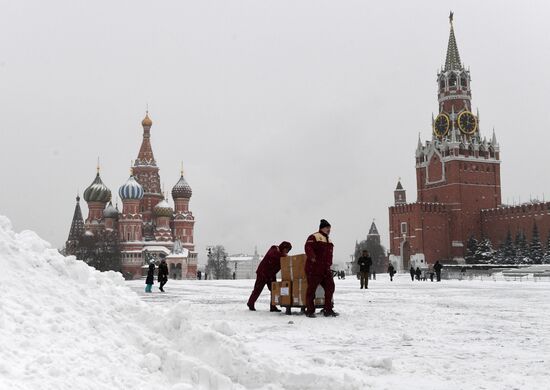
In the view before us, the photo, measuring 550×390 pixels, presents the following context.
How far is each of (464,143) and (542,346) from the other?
89.0 metres

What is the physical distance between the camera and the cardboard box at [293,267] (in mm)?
10305

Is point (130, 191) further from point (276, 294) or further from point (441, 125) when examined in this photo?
point (276, 294)

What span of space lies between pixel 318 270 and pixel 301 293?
0.68 meters

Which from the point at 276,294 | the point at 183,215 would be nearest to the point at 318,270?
the point at 276,294

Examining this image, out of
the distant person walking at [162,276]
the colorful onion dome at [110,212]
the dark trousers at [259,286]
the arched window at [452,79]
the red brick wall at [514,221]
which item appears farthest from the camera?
the arched window at [452,79]

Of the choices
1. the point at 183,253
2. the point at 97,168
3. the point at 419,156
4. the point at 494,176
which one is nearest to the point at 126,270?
the point at 183,253

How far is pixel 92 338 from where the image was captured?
5.04 m

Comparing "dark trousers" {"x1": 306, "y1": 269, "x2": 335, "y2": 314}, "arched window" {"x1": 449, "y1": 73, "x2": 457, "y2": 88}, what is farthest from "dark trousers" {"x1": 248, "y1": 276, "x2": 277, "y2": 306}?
→ "arched window" {"x1": 449, "y1": 73, "x2": 457, "y2": 88}

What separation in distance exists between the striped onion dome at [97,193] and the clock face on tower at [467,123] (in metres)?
52.4

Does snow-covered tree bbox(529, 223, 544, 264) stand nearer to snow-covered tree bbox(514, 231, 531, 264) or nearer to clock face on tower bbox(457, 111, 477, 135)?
snow-covered tree bbox(514, 231, 531, 264)

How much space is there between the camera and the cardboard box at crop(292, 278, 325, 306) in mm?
10266

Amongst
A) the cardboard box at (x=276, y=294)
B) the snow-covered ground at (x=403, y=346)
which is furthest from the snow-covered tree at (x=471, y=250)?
the cardboard box at (x=276, y=294)

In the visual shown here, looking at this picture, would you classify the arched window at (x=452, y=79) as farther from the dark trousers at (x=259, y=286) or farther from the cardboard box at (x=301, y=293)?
the cardboard box at (x=301, y=293)

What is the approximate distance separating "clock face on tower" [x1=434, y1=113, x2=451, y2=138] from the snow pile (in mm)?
92627
